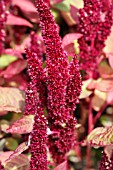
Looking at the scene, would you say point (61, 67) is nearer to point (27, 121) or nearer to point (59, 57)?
point (59, 57)

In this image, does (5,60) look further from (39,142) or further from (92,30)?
(39,142)

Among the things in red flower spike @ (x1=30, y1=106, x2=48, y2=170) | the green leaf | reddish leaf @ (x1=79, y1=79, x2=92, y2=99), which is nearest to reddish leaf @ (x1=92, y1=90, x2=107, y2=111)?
reddish leaf @ (x1=79, y1=79, x2=92, y2=99)

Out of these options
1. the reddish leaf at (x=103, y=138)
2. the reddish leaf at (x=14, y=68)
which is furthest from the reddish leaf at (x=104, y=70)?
the reddish leaf at (x=103, y=138)

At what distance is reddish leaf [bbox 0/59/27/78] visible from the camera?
1.85 m

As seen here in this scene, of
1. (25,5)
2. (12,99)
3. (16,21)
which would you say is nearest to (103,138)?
(12,99)

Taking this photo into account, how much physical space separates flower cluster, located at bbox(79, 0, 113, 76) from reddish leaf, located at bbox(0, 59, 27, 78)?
0.30 m

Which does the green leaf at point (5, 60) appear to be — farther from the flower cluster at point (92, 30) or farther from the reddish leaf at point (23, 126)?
the reddish leaf at point (23, 126)

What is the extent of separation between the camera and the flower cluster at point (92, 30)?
1550 mm

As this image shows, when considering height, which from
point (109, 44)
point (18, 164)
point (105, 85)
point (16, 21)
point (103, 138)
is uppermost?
point (16, 21)

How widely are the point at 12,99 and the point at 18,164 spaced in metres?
0.25

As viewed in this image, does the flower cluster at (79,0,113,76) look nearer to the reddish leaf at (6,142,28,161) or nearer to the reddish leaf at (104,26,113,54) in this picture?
the reddish leaf at (104,26,113,54)

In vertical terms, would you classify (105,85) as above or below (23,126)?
above

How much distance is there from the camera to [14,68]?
6.11 ft

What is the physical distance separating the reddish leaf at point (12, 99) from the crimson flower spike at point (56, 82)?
156 millimetres
